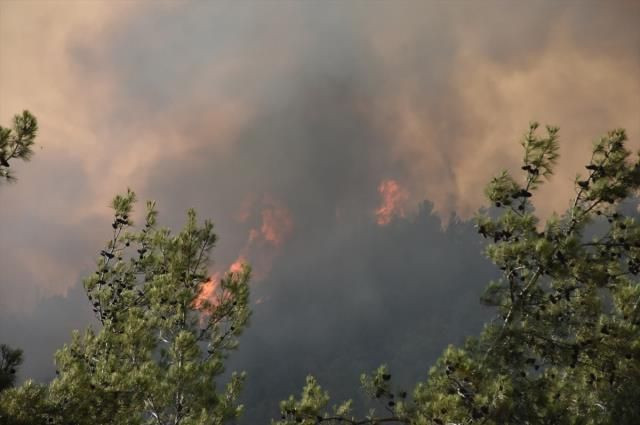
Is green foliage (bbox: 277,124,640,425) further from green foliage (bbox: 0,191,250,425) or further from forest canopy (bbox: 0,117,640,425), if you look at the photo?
green foliage (bbox: 0,191,250,425)

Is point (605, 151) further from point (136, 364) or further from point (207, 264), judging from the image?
point (136, 364)

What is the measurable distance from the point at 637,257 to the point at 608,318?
4.23ft

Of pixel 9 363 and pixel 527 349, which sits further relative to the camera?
pixel 9 363

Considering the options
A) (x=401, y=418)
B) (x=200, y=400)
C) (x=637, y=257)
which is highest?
(x=637, y=257)

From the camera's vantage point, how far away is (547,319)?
327 inches

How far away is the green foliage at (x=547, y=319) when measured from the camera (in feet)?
22.9

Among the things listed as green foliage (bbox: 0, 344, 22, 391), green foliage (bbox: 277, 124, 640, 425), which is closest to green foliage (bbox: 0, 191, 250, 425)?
green foliage (bbox: 0, 344, 22, 391)

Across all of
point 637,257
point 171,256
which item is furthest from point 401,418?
point 171,256

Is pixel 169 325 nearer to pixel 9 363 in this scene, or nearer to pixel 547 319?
pixel 9 363

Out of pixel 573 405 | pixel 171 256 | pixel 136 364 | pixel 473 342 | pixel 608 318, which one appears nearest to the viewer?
pixel 608 318

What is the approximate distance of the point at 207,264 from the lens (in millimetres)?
12484

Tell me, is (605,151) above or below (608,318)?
above

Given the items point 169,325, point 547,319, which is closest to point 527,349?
point 547,319

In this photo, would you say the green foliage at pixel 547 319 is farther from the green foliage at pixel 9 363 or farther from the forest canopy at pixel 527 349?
the green foliage at pixel 9 363
